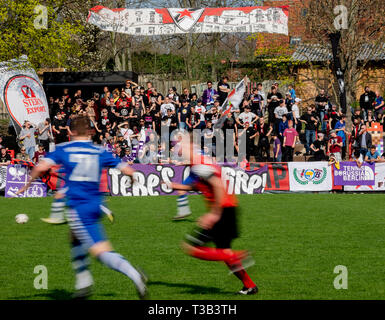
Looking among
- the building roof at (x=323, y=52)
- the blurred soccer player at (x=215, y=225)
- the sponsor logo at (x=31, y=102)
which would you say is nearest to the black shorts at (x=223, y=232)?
the blurred soccer player at (x=215, y=225)

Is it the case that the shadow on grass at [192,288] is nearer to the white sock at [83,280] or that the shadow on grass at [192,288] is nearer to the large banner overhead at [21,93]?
the white sock at [83,280]

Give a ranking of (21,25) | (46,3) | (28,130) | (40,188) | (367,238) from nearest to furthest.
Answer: (367,238), (40,188), (28,130), (21,25), (46,3)

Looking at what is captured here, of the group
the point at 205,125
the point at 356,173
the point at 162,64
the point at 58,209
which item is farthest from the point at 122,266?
the point at 162,64

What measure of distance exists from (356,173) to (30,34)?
15.0m

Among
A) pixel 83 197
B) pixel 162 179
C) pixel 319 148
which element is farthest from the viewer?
pixel 319 148

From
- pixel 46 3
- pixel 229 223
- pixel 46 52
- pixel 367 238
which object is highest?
pixel 46 3

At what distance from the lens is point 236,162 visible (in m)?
21.3

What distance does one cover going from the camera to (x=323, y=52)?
31938 mm

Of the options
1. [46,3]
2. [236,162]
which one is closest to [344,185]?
[236,162]

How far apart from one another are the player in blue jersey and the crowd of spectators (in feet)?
49.5

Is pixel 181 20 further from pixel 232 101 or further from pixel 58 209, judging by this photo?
pixel 58 209

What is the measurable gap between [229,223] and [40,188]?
49.2 ft

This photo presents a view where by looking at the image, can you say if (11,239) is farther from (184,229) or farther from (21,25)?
(21,25)

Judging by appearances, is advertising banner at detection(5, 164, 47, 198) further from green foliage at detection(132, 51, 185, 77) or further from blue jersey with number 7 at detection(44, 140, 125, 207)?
green foliage at detection(132, 51, 185, 77)
